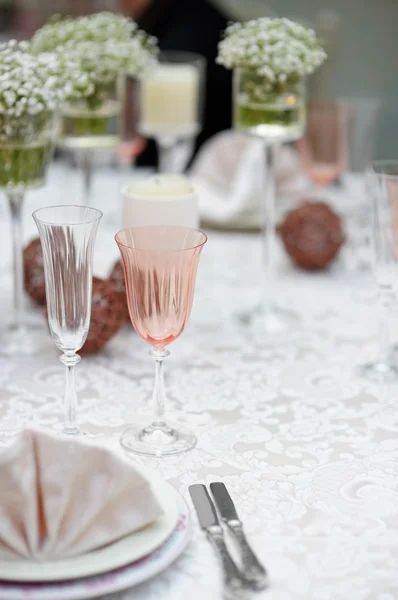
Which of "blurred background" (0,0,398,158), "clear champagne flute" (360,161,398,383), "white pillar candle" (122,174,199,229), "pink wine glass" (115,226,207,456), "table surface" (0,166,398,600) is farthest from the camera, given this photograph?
"blurred background" (0,0,398,158)

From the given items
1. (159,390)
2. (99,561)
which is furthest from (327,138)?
(99,561)

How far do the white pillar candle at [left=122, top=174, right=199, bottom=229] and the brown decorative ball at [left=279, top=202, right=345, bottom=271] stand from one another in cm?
41

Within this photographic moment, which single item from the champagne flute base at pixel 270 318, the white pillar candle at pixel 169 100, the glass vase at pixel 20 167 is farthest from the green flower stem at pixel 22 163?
the white pillar candle at pixel 169 100

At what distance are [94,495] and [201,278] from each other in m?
1.08

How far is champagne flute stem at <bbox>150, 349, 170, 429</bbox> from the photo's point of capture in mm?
1114

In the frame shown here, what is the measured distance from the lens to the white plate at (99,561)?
78cm

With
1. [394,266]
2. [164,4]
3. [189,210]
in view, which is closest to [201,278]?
[189,210]

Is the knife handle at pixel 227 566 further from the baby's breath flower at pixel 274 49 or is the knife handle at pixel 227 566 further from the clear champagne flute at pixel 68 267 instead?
the baby's breath flower at pixel 274 49

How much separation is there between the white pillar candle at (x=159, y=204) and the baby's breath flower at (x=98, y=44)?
32 centimetres

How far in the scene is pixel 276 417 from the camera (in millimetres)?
1249

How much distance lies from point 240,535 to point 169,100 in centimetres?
157

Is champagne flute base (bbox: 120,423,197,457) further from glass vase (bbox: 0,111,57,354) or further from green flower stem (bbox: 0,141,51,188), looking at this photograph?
green flower stem (bbox: 0,141,51,188)

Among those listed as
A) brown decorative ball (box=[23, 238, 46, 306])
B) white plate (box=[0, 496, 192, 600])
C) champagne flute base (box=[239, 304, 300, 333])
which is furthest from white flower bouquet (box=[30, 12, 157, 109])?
white plate (box=[0, 496, 192, 600])

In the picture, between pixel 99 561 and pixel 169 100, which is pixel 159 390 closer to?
pixel 99 561
